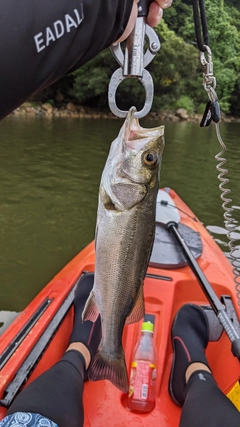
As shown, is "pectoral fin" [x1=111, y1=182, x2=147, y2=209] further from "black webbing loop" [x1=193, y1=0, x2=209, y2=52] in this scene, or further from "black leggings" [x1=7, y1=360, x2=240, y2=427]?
"black leggings" [x1=7, y1=360, x2=240, y2=427]

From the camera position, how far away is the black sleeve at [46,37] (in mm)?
871

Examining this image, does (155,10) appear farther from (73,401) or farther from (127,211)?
(73,401)

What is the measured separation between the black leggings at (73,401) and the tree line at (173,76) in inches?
882

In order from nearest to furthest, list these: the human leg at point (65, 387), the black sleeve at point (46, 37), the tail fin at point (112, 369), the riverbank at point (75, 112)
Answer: the black sleeve at point (46, 37)
the tail fin at point (112, 369)
the human leg at point (65, 387)
the riverbank at point (75, 112)

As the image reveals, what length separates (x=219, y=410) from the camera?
2.10 metres

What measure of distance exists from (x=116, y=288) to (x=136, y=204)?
0.39 m

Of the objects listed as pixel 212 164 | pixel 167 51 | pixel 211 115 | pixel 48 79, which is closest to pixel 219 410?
pixel 211 115

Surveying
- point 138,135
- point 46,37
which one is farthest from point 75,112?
point 46,37

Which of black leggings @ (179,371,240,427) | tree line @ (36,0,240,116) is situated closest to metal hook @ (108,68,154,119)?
black leggings @ (179,371,240,427)

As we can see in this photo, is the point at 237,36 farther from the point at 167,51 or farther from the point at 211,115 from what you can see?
the point at 211,115

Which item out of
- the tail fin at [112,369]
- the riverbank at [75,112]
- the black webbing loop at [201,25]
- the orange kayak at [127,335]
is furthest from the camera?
the riverbank at [75,112]

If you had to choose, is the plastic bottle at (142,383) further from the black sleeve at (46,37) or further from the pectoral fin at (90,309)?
the black sleeve at (46,37)

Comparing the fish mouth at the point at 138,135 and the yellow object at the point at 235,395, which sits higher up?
the fish mouth at the point at 138,135

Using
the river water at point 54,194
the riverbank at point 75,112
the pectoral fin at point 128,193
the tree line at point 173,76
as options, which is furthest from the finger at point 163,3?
the riverbank at point 75,112
